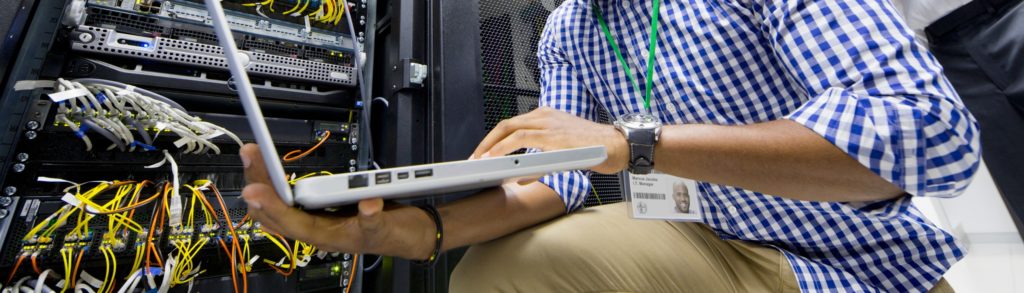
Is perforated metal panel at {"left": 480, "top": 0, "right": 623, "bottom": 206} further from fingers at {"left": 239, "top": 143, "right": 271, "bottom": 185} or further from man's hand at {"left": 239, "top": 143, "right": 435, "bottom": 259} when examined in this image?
fingers at {"left": 239, "top": 143, "right": 271, "bottom": 185}

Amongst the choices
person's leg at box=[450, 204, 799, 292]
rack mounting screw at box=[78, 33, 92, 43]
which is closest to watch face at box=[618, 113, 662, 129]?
person's leg at box=[450, 204, 799, 292]

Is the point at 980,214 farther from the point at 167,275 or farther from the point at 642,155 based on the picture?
the point at 167,275

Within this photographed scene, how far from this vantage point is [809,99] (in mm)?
512

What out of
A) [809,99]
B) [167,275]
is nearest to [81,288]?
[167,275]

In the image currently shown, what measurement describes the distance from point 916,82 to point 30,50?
1464 millimetres

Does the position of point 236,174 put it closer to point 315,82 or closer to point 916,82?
point 315,82

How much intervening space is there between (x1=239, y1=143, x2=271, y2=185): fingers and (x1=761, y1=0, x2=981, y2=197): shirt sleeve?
0.60 metres

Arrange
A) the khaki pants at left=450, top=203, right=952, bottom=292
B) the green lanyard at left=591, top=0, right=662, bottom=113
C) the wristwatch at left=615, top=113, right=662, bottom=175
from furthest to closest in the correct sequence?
the green lanyard at left=591, top=0, right=662, bottom=113
the khaki pants at left=450, top=203, right=952, bottom=292
the wristwatch at left=615, top=113, right=662, bottom=175

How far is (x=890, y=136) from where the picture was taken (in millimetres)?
406

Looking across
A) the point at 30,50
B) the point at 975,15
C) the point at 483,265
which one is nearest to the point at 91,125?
the point at 30,50

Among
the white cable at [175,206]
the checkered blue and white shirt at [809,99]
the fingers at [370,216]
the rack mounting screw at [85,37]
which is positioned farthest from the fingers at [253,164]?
the rack mounting screw at [85,37]

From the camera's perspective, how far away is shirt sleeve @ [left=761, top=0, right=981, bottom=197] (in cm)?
41

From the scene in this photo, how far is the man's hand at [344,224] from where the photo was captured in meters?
0.38

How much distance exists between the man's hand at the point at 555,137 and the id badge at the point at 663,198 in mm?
166
